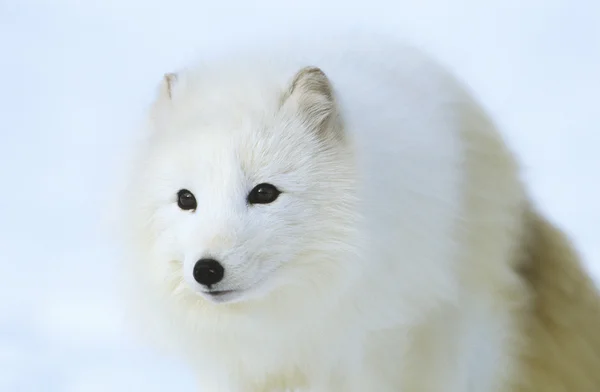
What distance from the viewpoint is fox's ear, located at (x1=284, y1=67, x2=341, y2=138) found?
209 cm

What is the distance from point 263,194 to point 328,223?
0.53 feet

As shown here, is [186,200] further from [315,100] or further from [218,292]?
[315,100]

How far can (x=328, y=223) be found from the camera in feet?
6.82

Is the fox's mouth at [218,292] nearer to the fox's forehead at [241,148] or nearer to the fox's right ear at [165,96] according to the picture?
the fox's forehead at [241,148]

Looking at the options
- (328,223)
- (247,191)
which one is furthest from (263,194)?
(328,223)

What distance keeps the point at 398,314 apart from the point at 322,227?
292 millimetres

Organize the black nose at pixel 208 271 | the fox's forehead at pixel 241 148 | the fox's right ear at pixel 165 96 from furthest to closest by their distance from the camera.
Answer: the fox's right ear at pixel 165 96, the fox's forehead at pixel 241 148, the black nose at pixel 208 271

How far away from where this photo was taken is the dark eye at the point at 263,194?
6.66 ft

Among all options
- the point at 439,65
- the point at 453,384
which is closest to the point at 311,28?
the point at 439,65

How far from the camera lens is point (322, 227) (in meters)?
2.08

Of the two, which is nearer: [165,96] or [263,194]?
[263,194]

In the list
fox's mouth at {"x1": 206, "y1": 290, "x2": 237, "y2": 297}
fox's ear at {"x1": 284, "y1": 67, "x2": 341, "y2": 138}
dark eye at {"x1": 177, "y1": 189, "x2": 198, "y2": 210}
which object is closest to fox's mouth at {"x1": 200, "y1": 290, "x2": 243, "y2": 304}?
fox's mouth at {"x1": 206, "y1": 290, "x2": 237, "y2": 297}

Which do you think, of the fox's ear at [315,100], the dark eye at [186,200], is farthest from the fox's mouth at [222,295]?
the fox's ear at [315,100]

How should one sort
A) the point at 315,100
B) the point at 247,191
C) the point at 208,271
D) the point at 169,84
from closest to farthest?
the point at 208,271 → the point at 247,191 → the point at 315,100 → the point at 169,84
